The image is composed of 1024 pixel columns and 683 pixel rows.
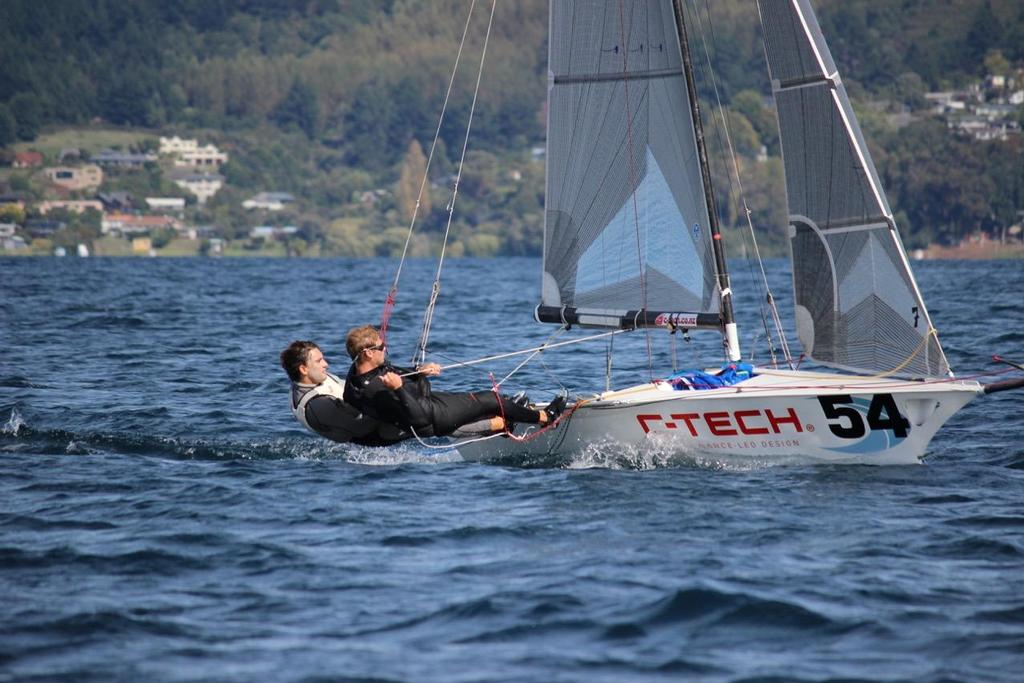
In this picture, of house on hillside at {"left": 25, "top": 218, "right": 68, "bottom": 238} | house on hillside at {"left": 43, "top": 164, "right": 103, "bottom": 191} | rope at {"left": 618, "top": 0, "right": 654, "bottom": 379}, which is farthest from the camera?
house on hillside at {"left": 43, "top": 164, "right": 103, "bottom": 191}

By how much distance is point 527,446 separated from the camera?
13148 mm

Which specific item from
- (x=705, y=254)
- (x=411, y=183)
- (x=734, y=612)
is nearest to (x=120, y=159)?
(x=411, y=183)

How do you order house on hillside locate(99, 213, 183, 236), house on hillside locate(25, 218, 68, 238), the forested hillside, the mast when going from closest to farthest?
the mast < house on hillside locate(25, 218, 68, 238) < the forested hillside < house on hillside locate(99, 213, 183, 236)

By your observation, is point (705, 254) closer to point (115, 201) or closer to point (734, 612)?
point (734, 612)

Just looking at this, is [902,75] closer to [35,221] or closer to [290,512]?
[35,221]

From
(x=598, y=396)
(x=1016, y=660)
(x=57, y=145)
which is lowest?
(x=1016, y=660)

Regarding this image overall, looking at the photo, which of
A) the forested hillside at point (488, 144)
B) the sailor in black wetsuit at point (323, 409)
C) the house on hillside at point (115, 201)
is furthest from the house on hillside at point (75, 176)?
the sailor in black wetsuit at point (323, 409)

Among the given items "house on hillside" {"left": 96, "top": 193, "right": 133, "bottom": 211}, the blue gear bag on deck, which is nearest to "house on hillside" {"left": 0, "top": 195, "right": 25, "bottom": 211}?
"house on hillside" {"left": 96, "top": 193, "right": 133, "bottom": 211}

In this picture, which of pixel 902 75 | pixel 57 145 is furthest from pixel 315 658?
pixel 902 75

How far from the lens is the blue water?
745 cm

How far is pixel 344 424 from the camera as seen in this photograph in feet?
41.1

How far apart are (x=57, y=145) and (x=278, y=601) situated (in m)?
167

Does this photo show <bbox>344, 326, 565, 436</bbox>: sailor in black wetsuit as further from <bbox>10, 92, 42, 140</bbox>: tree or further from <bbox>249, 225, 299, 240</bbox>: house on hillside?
<bbox>10, 92, 42, 140</bbox>: tree

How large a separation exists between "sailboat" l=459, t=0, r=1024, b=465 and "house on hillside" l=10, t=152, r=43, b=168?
5925 inches
